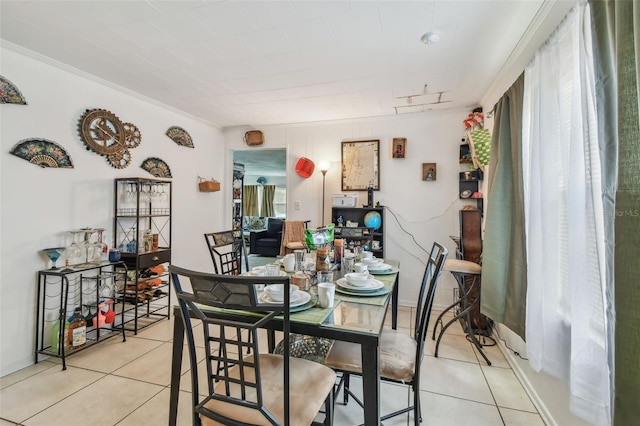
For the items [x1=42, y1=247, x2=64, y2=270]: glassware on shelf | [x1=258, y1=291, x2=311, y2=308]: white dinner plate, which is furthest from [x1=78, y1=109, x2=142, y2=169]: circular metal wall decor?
[x1=258, y1=291, x2=311, y2=308]: white dinner plate

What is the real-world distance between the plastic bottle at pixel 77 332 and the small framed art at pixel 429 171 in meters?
3.85

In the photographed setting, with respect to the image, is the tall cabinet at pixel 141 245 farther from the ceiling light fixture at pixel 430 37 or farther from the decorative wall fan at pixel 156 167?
the ceiling light fixture at pixel 430 37

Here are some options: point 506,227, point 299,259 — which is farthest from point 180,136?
point 506,227

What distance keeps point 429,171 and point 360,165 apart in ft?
2.92

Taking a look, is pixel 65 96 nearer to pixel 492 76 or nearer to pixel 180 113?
pixel 180 113

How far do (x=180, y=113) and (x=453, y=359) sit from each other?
408 centimetres

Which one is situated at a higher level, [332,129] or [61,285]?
[332,129]

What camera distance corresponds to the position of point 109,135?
2.89 meters

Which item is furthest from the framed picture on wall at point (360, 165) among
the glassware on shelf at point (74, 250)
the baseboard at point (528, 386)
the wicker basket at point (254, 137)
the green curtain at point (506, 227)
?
the glassware on shelf at point (74, 250)

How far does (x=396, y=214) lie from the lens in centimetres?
381

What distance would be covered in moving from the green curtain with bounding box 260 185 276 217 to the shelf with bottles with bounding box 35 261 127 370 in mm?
7119

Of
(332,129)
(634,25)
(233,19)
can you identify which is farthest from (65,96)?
(634,25)

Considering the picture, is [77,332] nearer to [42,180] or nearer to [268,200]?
[42,180]

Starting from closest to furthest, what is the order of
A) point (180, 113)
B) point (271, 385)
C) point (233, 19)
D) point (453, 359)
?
point (271, 385)
point (233, 19)
point (453, 359)
point (180, 113)
